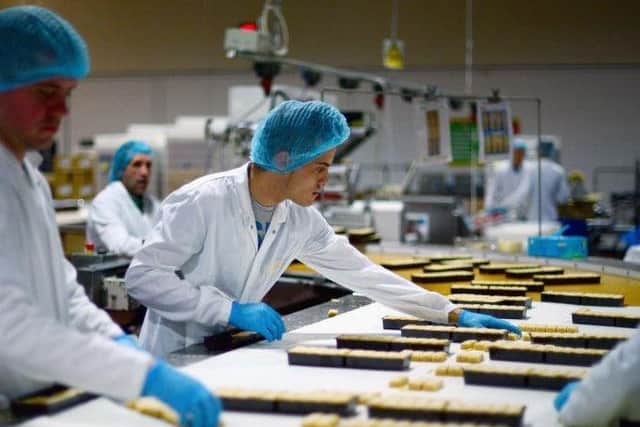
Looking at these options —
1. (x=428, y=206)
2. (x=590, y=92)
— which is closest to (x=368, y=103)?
(x=590, y=92)

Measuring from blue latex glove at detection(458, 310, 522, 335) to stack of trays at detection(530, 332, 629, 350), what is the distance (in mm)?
131

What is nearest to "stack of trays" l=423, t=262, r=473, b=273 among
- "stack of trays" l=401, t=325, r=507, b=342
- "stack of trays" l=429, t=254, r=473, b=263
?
"stack of trays" l=429, t=254, r=473, b=263

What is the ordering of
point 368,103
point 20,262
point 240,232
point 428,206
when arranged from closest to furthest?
1. point 20,262
2. point 240,232
3. point 428,206
4. point 368,103

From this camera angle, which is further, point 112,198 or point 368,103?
point 368,103

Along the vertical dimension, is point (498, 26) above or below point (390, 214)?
above

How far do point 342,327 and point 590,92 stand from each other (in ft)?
31.1

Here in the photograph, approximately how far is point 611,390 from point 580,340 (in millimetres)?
738

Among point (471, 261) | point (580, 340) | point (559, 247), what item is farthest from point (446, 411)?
point (559, 247)

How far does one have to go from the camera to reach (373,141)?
12.4 metres

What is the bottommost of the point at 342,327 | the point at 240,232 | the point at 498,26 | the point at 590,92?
the point at 342,327

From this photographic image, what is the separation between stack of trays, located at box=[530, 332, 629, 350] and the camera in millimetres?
2242

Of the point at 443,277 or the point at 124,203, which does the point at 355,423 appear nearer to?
the point at 443,277

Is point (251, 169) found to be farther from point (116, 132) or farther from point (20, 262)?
point (116, 132)

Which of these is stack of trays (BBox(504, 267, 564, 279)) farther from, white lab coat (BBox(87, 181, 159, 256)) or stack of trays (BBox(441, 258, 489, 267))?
white lab coat (BBox(87, 181, 159, 256))
